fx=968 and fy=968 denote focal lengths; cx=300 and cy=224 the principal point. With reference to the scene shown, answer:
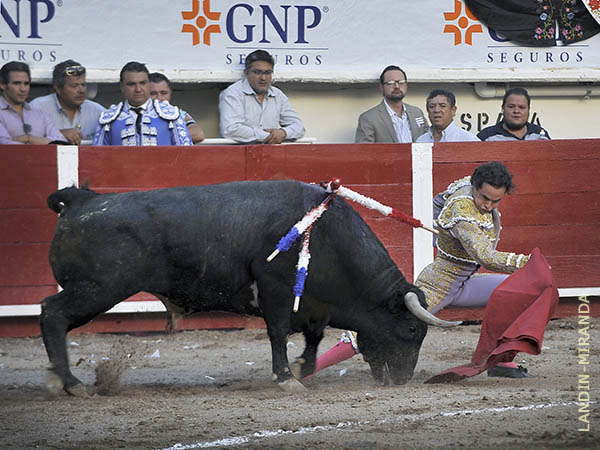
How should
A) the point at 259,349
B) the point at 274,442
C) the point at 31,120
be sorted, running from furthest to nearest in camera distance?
the point at 31,120 < the point at 259,349 < the point at 274,442

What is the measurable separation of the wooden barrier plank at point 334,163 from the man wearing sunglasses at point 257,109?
0.86 feet

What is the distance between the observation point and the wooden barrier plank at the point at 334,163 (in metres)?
6.30

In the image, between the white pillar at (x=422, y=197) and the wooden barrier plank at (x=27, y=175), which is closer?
the wooden barrier plank at (x=27, y=175)

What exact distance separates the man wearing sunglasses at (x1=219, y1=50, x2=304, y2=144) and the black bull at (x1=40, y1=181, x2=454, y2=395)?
2.07 meters

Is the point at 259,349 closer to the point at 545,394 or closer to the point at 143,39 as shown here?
the point at 545,394

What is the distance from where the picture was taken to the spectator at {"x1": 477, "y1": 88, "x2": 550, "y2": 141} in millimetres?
6379

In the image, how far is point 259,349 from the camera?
577cm

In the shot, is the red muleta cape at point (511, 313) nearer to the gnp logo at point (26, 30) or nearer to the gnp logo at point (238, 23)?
the gnp logo at point (238, 23)

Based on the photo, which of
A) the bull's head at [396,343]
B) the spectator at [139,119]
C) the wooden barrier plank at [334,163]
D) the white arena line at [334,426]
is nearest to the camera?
the white arena line at [334,426]

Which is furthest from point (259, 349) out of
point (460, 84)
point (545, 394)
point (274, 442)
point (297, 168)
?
point (460, 84)

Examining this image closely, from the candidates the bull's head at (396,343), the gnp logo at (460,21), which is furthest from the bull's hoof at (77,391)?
the gnp logo at (460,21)

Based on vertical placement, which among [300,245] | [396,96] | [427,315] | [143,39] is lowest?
[427,315]

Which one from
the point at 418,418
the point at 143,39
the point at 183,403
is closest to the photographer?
the point at 418,418

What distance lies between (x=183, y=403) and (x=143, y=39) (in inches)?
153
